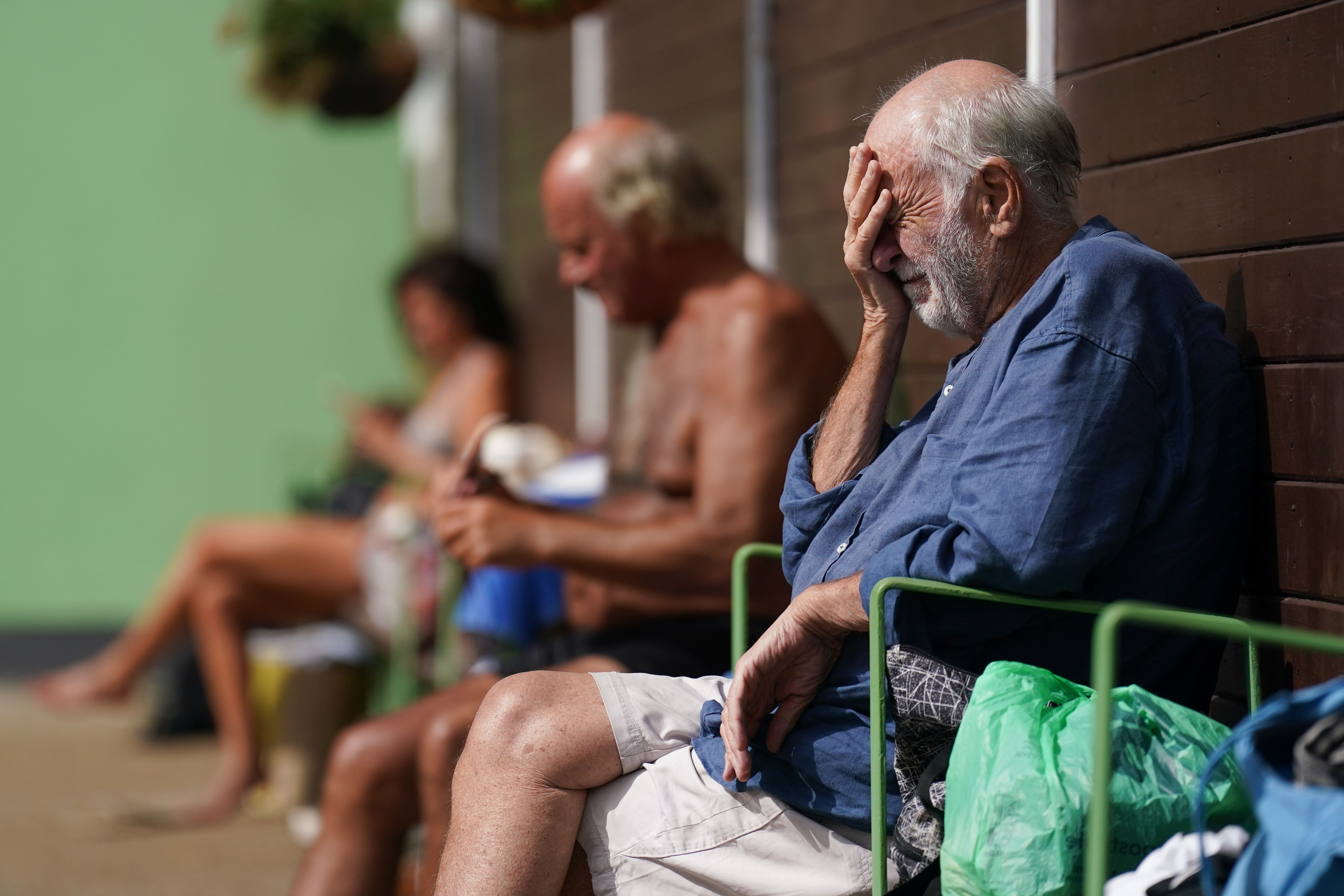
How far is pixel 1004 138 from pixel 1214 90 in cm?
46

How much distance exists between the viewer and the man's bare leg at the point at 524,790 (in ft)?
5.35

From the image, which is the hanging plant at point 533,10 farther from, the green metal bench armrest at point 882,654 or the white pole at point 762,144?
the green metal bench armrest at point 882,654

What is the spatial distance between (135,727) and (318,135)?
113 inches

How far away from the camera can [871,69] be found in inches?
121

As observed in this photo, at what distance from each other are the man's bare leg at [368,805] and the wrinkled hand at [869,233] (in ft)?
3.50

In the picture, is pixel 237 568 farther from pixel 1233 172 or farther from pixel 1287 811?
pixel 1287 811

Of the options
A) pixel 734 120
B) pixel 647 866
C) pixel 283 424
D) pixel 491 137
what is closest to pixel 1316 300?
pixel 647 866

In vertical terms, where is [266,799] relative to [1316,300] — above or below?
below

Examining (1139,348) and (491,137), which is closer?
(1139,348)

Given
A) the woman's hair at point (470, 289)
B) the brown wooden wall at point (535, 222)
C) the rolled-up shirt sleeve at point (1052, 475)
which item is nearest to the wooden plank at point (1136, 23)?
the rolled-up shirt sleeve at point (1052, 475)

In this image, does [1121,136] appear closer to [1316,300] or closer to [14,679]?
[1316,300]

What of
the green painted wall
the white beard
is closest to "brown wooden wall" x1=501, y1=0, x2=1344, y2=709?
the white beard

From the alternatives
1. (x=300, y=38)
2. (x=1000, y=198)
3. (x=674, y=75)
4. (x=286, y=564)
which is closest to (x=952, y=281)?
(x=1000, y=198)

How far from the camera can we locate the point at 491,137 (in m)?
5.85
